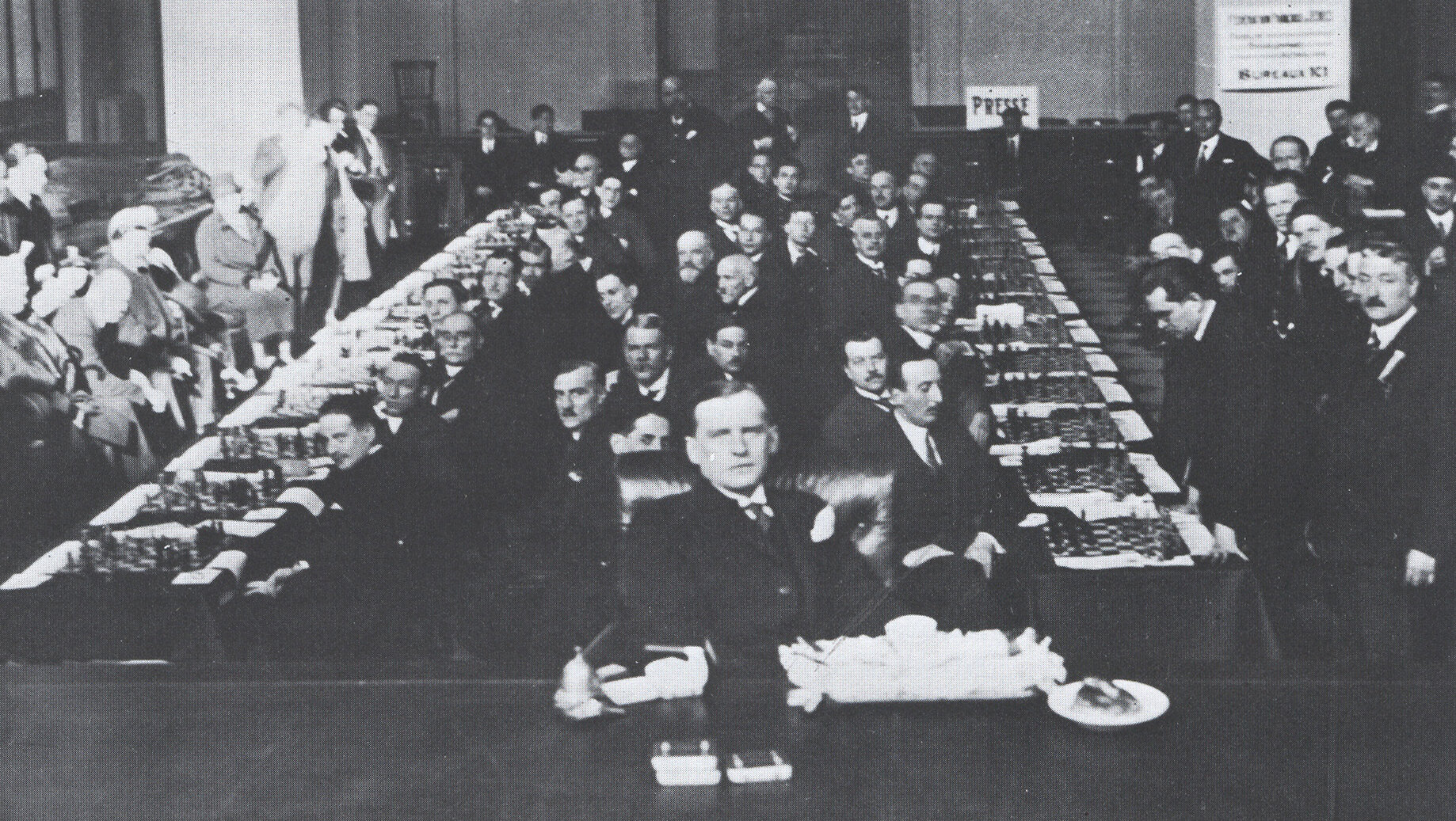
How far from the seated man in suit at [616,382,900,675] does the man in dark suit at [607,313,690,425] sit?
9cm

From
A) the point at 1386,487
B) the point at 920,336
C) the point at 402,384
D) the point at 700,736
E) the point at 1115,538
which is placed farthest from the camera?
the point at 402,384

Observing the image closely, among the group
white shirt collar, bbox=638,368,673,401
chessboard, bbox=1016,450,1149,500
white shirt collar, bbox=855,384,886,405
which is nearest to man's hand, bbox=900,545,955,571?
chessboard, bbox=1016,450,1149,500

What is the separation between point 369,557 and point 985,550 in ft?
6.69

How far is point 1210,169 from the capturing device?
561cm

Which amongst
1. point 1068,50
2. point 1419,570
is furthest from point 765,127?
point 1419,570

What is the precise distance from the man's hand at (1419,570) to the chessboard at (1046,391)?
1.17 m

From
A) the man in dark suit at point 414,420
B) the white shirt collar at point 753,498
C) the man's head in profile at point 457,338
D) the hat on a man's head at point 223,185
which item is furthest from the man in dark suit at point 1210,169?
the hat on a man's head at point 223,185

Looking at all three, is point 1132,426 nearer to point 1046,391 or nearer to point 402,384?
point 1046,391

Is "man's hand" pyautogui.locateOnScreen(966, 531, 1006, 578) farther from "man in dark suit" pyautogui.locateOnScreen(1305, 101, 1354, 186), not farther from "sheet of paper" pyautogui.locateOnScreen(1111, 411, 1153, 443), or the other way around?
"man in dark suit" pyautogui.locateOnScreen(1305, 101, 1354, 186)

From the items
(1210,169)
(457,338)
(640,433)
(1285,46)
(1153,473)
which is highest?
(1285,46)

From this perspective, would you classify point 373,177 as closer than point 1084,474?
No

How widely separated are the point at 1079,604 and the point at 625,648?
1.51 m

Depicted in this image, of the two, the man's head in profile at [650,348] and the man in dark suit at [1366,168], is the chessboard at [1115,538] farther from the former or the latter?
the man's head in profile at [650,348]

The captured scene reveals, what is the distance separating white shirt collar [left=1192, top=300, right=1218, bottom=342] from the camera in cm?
563
